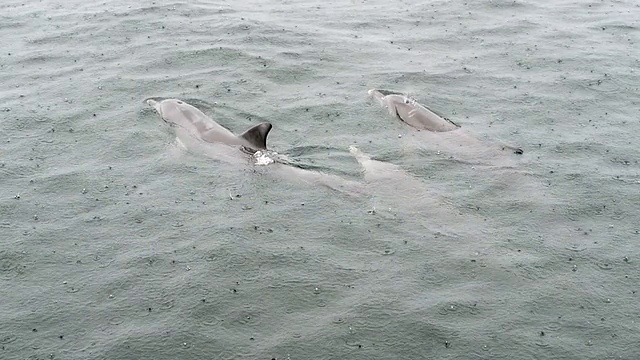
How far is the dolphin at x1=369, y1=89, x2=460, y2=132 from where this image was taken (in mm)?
23969

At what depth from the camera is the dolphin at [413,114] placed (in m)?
24.0

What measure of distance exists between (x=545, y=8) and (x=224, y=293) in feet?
79.9

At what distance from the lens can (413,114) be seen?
2455 centimetres

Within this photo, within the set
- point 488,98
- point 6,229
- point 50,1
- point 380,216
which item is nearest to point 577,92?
point 488,98

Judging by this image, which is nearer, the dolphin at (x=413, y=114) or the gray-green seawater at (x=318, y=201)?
the gray-green seawater at (x=318, y=201)

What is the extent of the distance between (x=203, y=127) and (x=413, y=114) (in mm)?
6483

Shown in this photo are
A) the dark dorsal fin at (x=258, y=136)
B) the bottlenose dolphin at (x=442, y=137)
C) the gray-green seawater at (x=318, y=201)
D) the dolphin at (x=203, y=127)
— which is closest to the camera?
the gray-green seawater at (x=318, y=201)

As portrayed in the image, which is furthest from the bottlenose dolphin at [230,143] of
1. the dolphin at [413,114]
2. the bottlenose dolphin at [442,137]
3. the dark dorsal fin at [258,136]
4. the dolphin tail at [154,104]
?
the dolphin at [413,114]

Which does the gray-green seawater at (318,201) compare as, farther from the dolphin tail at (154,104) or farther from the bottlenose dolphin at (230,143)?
the dolphin tail at (154,104)

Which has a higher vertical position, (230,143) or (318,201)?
(230,143)

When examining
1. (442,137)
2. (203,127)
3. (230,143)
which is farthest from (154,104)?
(442,137)

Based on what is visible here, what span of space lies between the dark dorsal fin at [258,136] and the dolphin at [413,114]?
4.94m

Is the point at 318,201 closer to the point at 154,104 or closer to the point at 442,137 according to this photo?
the point at 442,137

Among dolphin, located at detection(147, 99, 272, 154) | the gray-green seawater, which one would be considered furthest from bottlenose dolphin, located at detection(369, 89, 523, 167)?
dolphin, located at detection(147, 99, 272, 154)
